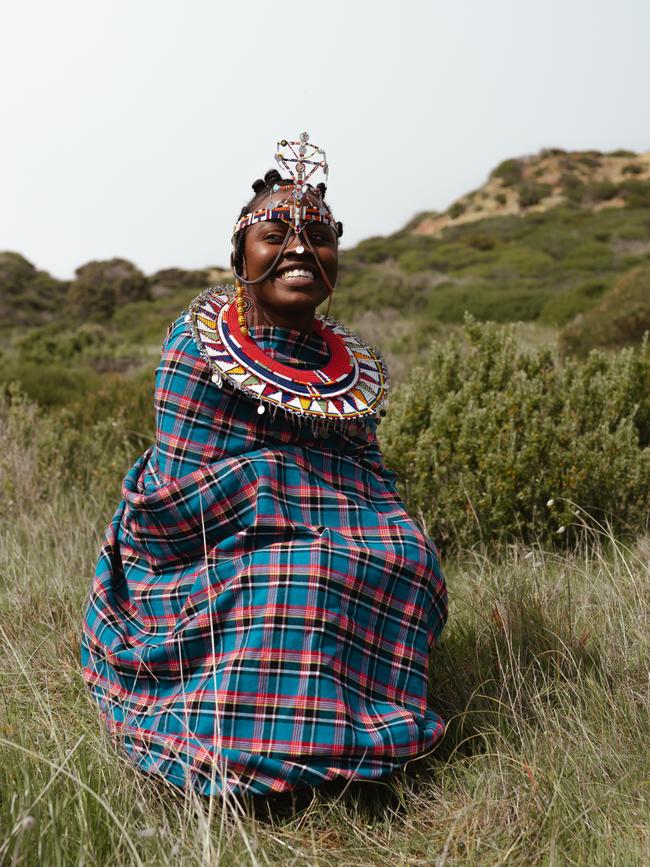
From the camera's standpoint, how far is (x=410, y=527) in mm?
Result: 2604

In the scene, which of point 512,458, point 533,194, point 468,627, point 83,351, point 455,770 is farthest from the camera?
point 533,194

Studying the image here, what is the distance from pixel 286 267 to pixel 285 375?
0.32 m

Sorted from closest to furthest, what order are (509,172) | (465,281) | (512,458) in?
1. (512,458)
2. (465,281)
3. (509,172)

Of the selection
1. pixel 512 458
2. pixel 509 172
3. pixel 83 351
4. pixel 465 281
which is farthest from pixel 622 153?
pixel 512 458

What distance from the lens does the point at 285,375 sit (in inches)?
105

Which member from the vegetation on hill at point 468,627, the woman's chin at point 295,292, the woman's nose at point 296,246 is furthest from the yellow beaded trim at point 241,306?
the vegetation on hill at point 468,627

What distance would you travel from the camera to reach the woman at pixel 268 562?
2262 millimetres

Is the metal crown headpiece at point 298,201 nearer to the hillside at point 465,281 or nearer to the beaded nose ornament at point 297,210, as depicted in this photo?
the beaded nose ornament at point 297,210

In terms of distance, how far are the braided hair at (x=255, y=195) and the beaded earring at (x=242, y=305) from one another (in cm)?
7

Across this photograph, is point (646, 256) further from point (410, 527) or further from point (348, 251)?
point (410, 527)

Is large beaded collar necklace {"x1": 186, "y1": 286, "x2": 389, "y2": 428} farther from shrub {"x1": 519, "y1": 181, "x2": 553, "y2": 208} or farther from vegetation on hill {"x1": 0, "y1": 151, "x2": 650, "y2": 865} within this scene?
shrub {"x1": 519, "y1": 181, "x2": 553, "y2": 208}

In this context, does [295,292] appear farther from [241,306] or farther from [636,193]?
[636,193]

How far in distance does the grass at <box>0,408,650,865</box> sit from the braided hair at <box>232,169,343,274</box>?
4.48ft

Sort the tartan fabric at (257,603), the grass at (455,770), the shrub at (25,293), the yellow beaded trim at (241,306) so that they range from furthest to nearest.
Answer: the shrub at (25,293) < the yellow beaded trim at (241,306) < the tartan fabric at (257,603) < the grass at (455,770)
